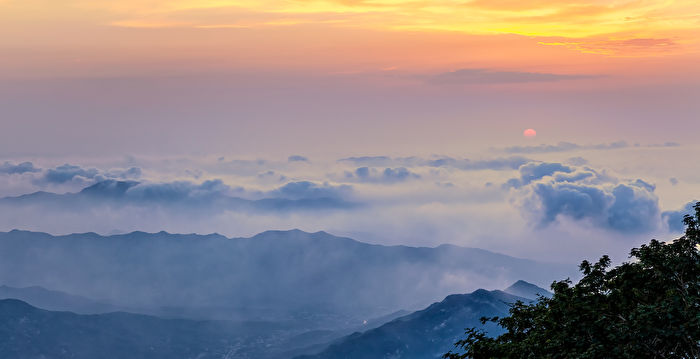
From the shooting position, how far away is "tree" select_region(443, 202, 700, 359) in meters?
57.2

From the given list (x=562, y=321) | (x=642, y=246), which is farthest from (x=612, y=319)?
(x=642, y=246)

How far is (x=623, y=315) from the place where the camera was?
222 ft

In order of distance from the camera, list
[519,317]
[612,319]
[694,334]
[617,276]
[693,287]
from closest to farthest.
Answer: [694,334], [693,287], [612,319], [617,276], [519,317]

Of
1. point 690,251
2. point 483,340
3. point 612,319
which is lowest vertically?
point 483,340

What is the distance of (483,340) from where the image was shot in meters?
75.9

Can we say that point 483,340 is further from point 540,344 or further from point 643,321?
point 643,321

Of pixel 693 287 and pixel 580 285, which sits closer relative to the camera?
pixel 693 287

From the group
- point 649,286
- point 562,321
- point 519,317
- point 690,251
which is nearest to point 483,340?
point 519,317

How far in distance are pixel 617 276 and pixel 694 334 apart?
673 inches

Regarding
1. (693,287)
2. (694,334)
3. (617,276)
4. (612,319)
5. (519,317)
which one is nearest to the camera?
(694,334)

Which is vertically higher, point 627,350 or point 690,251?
point 690,251

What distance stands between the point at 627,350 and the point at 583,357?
3704mm

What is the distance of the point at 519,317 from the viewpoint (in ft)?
255

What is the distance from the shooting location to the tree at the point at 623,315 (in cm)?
5716
